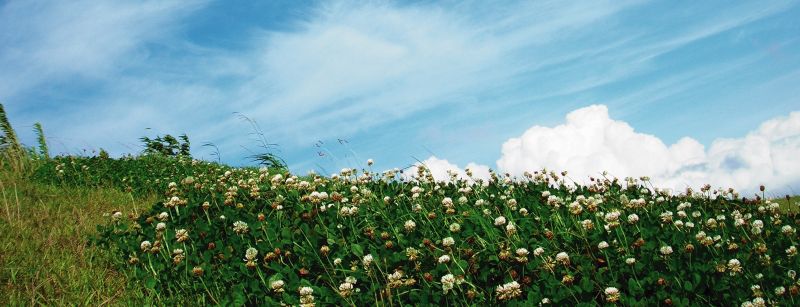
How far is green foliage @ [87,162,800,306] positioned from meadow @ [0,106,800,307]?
16 mm

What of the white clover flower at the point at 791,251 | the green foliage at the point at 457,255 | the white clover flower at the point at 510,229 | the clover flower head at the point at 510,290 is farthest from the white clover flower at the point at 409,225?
the white clover flower at the point at 791,251

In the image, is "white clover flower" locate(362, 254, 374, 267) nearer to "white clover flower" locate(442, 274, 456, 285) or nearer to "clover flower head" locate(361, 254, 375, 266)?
"clover flower head" locate(361, 254, 375, 266)

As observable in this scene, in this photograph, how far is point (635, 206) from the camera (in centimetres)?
567

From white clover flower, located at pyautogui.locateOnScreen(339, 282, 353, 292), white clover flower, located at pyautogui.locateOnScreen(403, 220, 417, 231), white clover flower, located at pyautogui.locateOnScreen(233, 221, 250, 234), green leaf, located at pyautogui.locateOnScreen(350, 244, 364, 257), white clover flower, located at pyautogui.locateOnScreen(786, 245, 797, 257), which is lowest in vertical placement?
white clover flower, located at pyautogui.locateOnScreen(786, 245, 797, 257)

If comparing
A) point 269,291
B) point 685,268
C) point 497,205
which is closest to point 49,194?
point 269,291

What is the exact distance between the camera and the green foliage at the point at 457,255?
410 centimetres

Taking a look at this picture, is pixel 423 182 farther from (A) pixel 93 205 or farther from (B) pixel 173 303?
(A) pixel 93 205

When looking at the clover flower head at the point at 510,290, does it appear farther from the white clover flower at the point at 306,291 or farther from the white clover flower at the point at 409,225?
the white clover flower at the point at 306,291

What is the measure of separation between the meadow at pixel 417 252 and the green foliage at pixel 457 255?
0.02 m

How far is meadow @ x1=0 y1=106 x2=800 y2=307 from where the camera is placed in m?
4.12

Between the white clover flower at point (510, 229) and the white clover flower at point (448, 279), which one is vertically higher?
the white clover flower at point (510, 229)

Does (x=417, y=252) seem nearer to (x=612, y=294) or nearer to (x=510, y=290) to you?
(x=510, y=290)

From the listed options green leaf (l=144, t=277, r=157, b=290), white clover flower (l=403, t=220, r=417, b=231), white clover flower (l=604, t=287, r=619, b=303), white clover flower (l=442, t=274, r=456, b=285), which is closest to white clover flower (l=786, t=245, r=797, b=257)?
white clover flower (l=604, t=287, r=619, b=303)

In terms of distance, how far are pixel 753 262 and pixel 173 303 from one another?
5257mm
